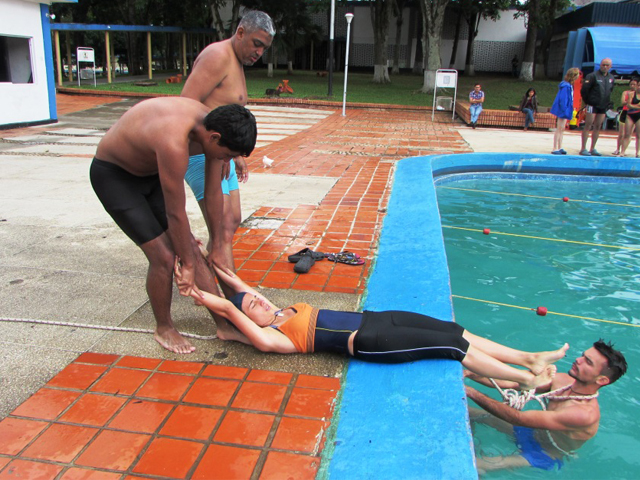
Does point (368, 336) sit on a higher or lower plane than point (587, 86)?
lower

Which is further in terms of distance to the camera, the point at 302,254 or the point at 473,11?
the point at 473,11

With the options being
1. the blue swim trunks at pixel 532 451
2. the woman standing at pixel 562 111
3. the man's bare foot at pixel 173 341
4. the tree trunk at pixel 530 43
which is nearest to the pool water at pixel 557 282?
the blue swim trunks at pixel 532 451

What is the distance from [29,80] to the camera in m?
12.5

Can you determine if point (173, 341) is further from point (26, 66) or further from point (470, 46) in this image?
point (470, 46)

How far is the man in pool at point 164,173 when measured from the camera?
2354 millimetres

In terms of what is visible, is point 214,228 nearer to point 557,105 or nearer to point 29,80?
point 557,105

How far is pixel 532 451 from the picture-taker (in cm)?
287

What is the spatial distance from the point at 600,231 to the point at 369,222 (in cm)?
294

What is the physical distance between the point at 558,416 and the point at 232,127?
7.34 ft

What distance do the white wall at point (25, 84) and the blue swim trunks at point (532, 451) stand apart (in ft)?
41.1

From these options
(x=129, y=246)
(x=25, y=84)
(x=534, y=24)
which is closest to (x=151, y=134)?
(x=129, y=246)

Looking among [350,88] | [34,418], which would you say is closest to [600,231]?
[34,418]

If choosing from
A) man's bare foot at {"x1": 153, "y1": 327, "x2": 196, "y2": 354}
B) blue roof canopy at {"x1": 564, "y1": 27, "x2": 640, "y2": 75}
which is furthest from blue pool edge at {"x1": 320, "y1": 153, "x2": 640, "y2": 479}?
blue roof canopy at {"x1": 564, "y1": 27, "x2": 640, "y2": 75}

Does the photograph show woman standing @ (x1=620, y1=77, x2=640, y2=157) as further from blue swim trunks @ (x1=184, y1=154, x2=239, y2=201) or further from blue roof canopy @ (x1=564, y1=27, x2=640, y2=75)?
blue swim trunks @ (x1=184, y1=154, x2=239, y2=201)
